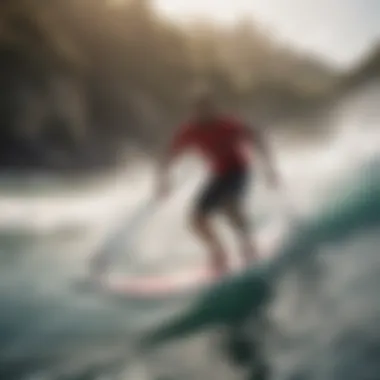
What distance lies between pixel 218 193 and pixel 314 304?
0.84 ft

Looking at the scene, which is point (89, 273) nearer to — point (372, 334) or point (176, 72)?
point (176, 72)

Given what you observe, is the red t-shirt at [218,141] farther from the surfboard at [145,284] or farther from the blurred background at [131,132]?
the surfboard at [145,284]

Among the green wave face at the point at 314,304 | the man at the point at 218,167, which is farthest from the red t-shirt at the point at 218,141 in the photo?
the green wave face at the point at 314,304

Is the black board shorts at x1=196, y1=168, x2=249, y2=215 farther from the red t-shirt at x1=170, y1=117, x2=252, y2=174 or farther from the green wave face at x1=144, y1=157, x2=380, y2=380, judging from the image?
the green wave face at x1=144, y1=157, x2=380, y2=380

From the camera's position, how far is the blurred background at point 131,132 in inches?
54.3

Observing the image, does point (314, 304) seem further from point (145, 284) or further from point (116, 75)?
point (116, 75)

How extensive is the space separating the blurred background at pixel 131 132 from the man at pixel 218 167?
0.02 m

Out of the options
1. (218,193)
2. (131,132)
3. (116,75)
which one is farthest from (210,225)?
(116,75)

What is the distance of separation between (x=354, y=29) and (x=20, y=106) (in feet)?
2.04

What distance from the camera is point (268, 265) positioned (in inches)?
55.5

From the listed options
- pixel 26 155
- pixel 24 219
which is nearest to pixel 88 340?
pixel 24 219

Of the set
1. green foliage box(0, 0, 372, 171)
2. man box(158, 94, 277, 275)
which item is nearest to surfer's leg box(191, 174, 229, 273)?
man box(158, 94, 277, 275)

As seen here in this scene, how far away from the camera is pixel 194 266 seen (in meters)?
1.41

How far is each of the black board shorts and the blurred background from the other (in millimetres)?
22
